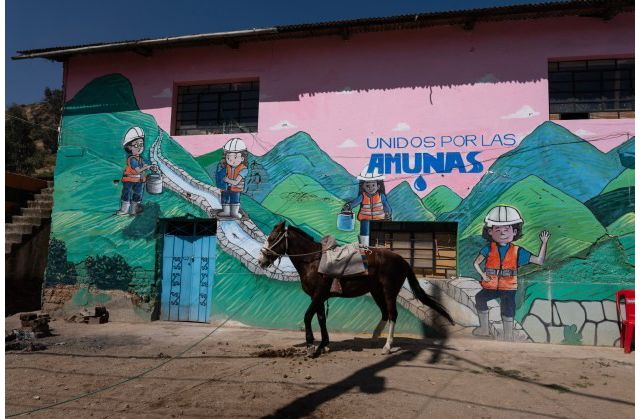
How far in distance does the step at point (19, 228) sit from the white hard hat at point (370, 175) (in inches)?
327

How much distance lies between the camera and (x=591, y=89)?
334 inches

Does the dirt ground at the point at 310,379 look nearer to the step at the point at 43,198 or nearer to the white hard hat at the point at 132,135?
the white hard hat at the point at 132,135

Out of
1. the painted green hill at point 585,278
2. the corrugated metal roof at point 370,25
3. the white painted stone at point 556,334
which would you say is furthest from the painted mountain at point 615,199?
the corrugated metal roof at point 370,25

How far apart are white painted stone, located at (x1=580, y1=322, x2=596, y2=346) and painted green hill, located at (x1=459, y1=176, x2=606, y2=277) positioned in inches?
47.6

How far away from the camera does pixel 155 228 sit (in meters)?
9.69

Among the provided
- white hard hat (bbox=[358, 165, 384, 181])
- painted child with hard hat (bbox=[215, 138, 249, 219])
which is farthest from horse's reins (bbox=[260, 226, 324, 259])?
painted child with hard hat (bbox=[215, 138, 249, 219])

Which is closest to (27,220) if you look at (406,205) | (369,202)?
(369,202)

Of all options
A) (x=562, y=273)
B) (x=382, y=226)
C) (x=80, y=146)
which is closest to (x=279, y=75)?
(x=382, y=226)

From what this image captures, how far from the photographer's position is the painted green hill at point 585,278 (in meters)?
7.69

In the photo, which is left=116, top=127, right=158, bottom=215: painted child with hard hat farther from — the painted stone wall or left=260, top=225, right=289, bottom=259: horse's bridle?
left=260, top=225, right=289, bottom=259: horse's bridle

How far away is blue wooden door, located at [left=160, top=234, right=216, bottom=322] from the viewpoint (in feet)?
31.0

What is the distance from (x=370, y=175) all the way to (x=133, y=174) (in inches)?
208

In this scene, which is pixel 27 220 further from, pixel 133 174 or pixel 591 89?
pixel 591 89

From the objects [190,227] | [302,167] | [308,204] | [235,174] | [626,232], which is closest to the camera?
[626,232]
